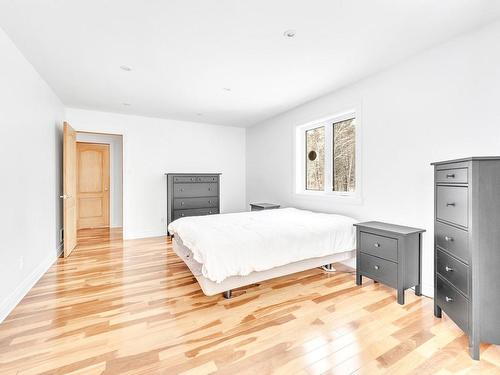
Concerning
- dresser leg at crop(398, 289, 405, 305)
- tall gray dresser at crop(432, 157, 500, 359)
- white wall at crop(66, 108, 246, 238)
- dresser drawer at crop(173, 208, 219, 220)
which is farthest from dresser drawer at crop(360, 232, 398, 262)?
white wall at crop(66, 108, 246, 238)

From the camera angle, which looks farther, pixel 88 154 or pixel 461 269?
pixel 88 154

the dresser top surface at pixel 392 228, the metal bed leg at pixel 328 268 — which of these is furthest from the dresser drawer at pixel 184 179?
the dresser top surface at pixel 392 228

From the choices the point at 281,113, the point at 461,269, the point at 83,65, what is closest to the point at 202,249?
the point at 461,269

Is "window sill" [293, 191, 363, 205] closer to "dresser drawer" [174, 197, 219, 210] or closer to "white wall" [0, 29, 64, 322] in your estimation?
"dresser drawer" [174, 197, 219, 210]

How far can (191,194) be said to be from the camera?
489 centimetres

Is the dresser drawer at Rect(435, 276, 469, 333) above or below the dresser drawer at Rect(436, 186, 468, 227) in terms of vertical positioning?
below

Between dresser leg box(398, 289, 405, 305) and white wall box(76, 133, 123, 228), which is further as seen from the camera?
white wall box(76, 133, 123, 228)

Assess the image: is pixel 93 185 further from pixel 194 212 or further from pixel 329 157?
pixel 329 157

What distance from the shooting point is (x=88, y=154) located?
242 inches

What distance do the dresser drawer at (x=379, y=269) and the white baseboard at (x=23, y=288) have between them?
3.31 metres

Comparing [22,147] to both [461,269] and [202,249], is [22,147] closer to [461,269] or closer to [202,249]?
[202,249]

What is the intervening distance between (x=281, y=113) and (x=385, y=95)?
213cm

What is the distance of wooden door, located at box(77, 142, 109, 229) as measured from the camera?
6.09 metres

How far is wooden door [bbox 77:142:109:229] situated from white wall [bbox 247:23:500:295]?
538 cm
